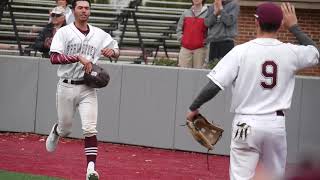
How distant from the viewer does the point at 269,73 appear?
6051mm

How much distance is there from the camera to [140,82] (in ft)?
42.8

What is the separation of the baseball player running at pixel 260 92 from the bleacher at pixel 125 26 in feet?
37.9

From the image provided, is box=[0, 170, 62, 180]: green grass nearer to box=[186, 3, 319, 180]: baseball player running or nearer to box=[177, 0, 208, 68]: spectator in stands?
box=[186, 3, 319, 180]: baseball player running

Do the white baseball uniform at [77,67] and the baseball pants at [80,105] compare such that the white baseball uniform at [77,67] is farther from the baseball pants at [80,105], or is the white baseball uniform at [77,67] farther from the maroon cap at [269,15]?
the maroon cap at [269,15]

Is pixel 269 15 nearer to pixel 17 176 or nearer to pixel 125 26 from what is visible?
pixel 17 176

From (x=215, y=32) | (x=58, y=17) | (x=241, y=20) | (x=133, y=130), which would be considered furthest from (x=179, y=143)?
(x=241, y=20)

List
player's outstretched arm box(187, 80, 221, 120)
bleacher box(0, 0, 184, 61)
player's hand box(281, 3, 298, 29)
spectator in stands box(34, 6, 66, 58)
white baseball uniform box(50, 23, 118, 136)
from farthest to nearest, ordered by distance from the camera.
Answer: bleacher box(0, 0, 184, 61)
spectator in stands box(34, 6, 66, 58)
white baseball uniform box(50, 23, 118, 136)
player's hand box(281, 3, 298, 29)
player's outstretched arm box(187, 80, 221, 120)

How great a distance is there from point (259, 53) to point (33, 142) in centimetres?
743

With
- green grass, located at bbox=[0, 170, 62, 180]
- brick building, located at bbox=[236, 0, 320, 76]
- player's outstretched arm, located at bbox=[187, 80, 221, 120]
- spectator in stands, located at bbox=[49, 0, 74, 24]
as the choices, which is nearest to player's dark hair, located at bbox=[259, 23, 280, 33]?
player's outstretched arm, located at bbox=[187, 80, 221, 120]

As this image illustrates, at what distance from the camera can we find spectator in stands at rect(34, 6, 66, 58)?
13344 mm

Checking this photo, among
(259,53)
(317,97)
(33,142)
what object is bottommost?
(33,142)

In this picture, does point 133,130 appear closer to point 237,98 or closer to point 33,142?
point 33,142

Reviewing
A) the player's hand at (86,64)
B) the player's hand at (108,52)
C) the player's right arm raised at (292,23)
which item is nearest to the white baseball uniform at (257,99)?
the player's right arm raised at (292,23)

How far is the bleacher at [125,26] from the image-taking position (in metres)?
18.5
